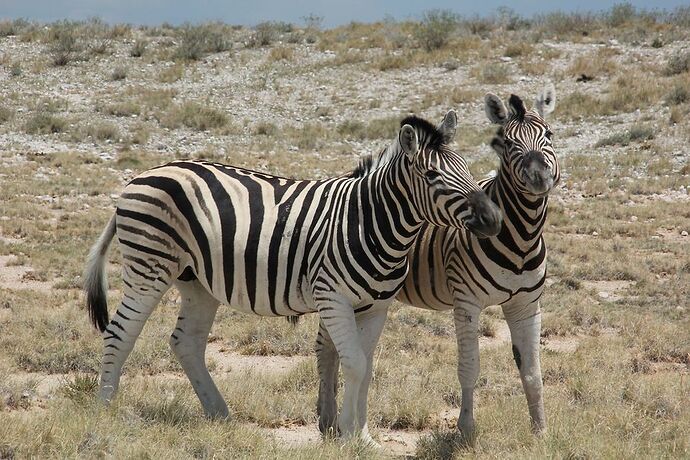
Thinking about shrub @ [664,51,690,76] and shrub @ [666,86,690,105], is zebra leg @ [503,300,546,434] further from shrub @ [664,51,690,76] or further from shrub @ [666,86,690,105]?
shrub @ [664,51,690,76]

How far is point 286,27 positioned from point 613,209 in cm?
2185

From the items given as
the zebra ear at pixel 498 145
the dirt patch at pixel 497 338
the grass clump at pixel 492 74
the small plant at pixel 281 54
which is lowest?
the dirt patch at pixel 497 338

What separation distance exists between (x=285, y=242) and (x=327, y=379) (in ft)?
3.86

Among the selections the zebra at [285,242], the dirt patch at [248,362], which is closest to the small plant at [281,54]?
the dirt patch at [248,362]

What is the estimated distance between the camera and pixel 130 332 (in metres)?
5.88

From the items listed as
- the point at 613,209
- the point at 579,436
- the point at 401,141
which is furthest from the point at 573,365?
the point at 613,209

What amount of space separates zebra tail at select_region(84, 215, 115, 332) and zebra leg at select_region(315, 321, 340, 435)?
1700mm

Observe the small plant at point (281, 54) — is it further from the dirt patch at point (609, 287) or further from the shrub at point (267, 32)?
the dirt patch at point (609, 287)

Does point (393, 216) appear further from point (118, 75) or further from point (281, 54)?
point (281, 54)

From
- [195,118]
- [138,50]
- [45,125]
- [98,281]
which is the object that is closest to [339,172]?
[195,118]

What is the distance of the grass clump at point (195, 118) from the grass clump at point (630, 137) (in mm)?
10387

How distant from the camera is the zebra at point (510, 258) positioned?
5.30 meters

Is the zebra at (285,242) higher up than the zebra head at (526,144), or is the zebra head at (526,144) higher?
the zebra head at (526,144)

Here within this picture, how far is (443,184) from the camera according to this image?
5.05 metres
